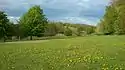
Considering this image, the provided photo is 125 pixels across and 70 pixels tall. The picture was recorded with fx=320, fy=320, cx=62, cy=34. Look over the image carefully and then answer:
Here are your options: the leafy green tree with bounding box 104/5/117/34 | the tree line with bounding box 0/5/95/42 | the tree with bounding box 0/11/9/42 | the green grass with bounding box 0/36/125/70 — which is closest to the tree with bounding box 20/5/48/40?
the tree line with bounding box 0/5/95/42

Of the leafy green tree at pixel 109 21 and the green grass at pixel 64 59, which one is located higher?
the leafy green tree at pixel 109 21

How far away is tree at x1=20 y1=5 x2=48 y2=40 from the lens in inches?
3996

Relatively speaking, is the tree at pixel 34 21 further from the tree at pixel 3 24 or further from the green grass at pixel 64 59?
the green grass at pixel 64 59

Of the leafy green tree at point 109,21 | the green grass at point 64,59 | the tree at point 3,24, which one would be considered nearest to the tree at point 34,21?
the tree at point 3,24

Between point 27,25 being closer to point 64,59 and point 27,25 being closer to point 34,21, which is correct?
point 34,21

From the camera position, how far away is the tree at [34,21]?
10150 centimetres

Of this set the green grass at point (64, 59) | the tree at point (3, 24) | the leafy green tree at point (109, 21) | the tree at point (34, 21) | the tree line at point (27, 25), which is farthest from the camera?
the leafy green tree at point (109, 21)

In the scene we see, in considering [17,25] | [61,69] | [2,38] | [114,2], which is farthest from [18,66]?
[17,25]

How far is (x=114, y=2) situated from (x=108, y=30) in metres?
59.7

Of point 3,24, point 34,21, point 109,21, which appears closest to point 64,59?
point 3,24

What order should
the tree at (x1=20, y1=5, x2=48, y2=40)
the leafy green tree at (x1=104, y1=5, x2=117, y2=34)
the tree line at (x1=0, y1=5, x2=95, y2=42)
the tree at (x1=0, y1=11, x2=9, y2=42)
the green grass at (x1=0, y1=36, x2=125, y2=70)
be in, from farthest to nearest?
the leafy green tree at (x1=104, y1=5, x2=117, y2=34) < the tree at (x1=20, y1=5, x2=48, y2=40) < the tree line at (x1=0, y1=5, x2=95, y2=42) < the tree at (x1=0, y1=11, x2=9, y2=42) < the green grass at (x1=0, y1=36, x2=125, y2=70)

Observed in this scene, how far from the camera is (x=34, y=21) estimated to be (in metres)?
103

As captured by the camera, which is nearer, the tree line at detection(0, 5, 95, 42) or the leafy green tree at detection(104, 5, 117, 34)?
the tree line at detection(0, 5, 95, 42)

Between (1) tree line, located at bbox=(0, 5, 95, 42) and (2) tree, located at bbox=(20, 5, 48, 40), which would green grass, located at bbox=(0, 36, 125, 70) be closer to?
(1) tree line, located at bbox=(0, 5, 95, 42)
